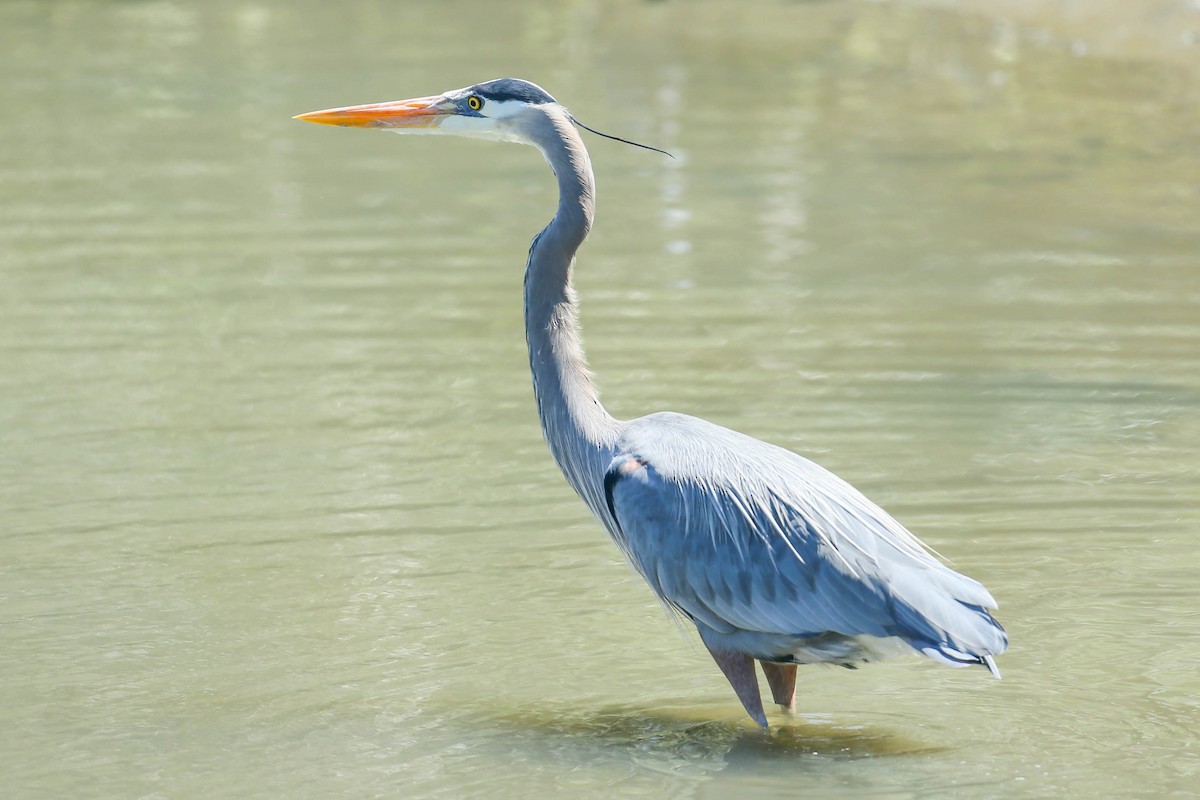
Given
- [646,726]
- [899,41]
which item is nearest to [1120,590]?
[646,726]

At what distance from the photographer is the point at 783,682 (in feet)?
19.0

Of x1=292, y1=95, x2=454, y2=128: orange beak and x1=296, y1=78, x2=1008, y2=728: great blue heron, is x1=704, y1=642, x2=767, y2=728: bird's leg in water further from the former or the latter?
x1=292, y1=95, x2=454, y2=128: orange beak

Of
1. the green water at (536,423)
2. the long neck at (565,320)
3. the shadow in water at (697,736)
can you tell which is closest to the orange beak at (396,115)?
the long neck at (565,320)

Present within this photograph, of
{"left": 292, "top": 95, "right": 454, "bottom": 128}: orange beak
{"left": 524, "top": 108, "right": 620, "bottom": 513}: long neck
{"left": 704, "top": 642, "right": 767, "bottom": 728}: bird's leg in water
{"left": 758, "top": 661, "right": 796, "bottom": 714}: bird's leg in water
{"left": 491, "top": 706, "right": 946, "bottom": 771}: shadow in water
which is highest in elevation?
{"left": 292, "top": 95, "right": 454, "bottom": 128}: orange beak

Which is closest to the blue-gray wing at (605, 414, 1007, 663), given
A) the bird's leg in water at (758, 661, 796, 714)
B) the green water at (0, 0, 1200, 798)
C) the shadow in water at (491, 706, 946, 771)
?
the bird's leg in water at (758, 661, 796, 714)

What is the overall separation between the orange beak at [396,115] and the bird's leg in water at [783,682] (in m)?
2.21

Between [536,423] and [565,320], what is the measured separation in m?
2.70

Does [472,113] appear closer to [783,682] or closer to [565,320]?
[565,320]

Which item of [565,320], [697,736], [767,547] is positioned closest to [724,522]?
[767,547]

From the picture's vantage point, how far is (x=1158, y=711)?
568 centimetres

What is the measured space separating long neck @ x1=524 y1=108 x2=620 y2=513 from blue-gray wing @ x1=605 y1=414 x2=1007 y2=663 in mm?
134

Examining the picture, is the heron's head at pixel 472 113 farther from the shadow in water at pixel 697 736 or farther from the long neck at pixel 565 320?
the shadow in water at pixel 697 736

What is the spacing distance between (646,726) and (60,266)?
6856mm

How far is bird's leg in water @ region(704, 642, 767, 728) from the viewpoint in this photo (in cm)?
556
